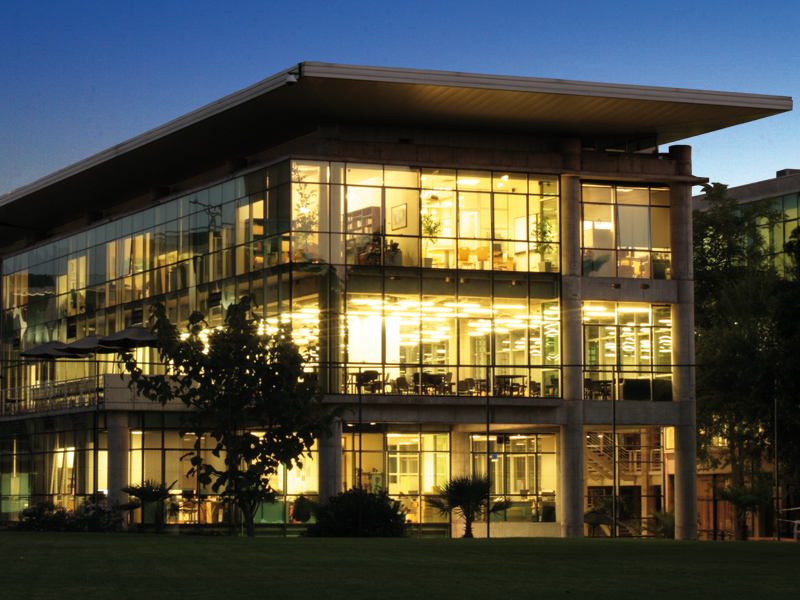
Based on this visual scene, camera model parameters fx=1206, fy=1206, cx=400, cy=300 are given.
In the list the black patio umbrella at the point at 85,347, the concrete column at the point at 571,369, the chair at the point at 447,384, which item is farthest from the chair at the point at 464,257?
the black patio umbrella at the point at 85,347

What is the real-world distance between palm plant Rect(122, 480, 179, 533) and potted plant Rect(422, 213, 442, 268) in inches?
429

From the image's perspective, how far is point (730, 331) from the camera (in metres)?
45.6

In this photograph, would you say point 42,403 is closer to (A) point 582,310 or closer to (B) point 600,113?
(A) point 582,310

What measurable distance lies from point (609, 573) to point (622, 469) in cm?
2785

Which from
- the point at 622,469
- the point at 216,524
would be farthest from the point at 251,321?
the point at 622,469

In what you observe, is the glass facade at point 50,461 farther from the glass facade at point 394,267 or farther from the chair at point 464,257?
the chair at point 464,257

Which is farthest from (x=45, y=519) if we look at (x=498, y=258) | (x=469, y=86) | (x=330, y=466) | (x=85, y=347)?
(x=469, y=86)

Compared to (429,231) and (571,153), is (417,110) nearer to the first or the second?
(429,231)

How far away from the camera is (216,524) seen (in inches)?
1398

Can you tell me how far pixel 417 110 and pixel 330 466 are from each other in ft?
38.0

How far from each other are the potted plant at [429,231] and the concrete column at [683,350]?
27.8ft

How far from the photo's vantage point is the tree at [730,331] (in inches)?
1729

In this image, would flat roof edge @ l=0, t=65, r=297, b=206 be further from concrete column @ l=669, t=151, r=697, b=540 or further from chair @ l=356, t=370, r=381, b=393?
concrete column @ l=669, t=151, r=697, b=540

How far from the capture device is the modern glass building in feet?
123
